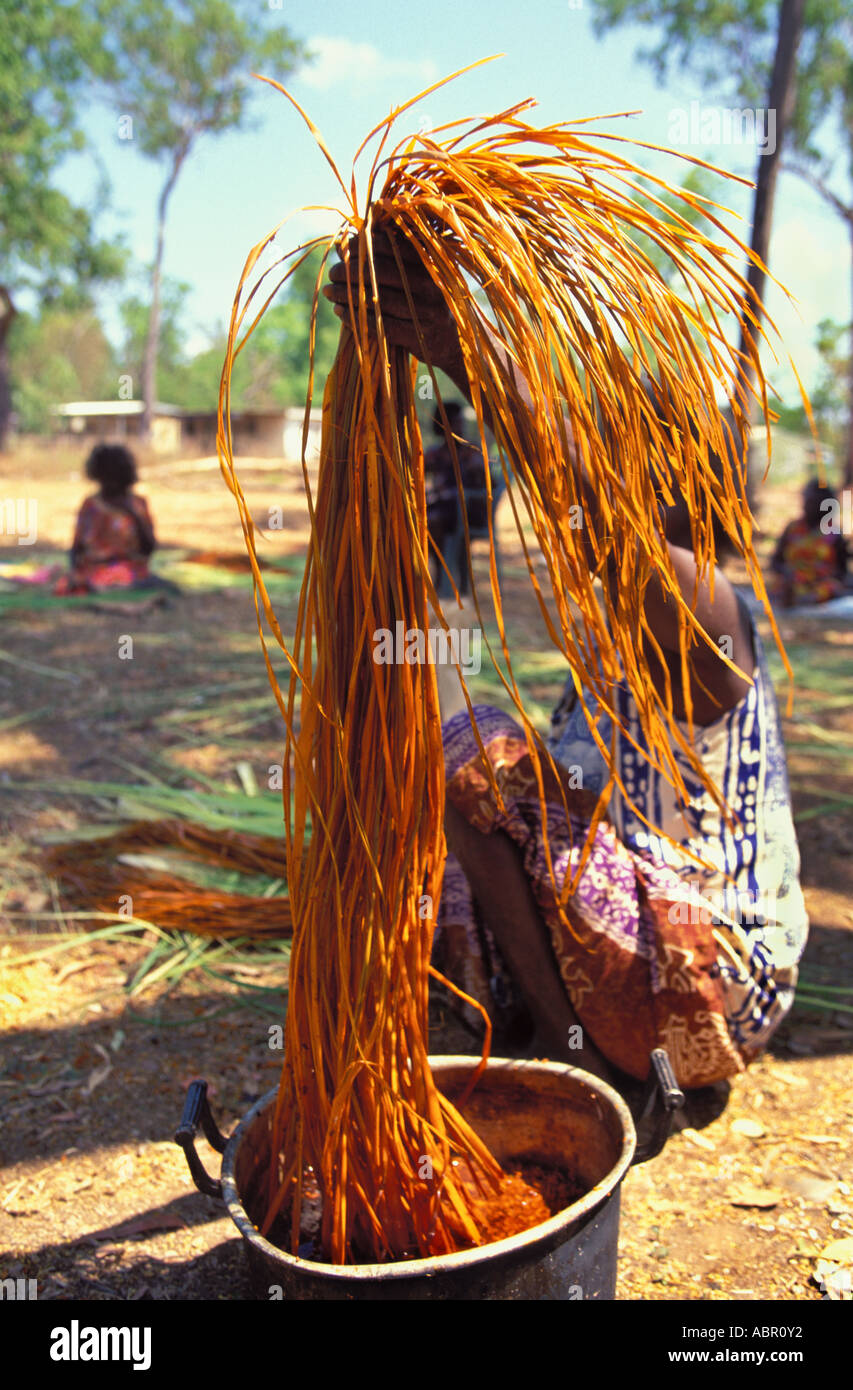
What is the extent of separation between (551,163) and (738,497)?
17.2 inches

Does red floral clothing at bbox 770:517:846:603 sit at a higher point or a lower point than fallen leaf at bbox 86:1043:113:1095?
higher

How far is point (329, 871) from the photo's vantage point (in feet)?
4.25

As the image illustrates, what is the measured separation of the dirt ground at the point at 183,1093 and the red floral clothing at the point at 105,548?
2.56 metres

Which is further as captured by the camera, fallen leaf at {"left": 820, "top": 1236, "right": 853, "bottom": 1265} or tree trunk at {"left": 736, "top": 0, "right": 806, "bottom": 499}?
tree trunk at {"left": 736, "top": 0, "right": 806, "bottom": 499}

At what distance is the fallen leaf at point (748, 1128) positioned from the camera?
6.40 ft

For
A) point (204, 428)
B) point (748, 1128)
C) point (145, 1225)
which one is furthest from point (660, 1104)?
point (204, 428)

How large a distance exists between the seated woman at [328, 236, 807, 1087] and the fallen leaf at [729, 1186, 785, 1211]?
18cm

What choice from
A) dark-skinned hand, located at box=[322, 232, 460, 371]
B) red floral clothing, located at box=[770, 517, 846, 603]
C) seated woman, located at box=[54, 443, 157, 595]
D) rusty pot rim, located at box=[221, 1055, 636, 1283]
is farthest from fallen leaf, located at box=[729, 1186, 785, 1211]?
red floral clothing, located at box=[770, 517, 846, 603]

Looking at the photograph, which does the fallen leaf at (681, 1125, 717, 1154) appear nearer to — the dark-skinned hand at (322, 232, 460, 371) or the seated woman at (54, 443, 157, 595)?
the dark-skinned hand at (322, 232, 460, 371)

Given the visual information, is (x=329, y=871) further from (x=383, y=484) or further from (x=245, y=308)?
(x=245, y=308)

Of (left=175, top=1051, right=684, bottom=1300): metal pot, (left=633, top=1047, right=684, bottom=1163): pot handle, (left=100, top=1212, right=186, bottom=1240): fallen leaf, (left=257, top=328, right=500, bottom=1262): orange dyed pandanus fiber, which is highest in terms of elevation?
(left=257, top=328, right=500, bottom=1262): orange dyed pandanus fiber

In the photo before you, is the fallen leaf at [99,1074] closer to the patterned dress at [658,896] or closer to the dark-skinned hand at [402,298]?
the patterned dress at [658,896]

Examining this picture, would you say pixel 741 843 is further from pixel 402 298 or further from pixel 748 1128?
pixel 402 298

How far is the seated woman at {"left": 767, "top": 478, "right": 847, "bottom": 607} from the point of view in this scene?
6.93 meters
